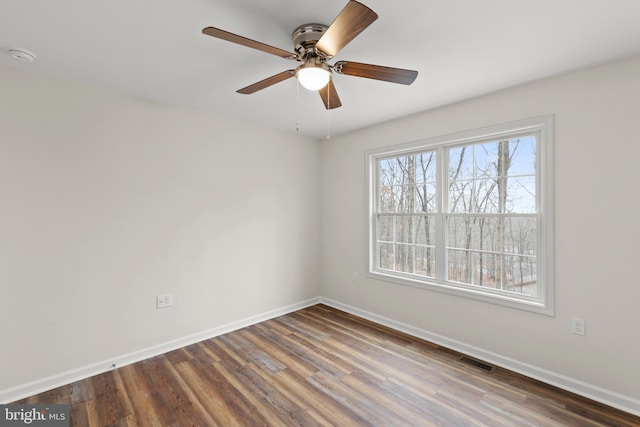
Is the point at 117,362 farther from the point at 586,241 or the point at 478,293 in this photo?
the point at 586,241

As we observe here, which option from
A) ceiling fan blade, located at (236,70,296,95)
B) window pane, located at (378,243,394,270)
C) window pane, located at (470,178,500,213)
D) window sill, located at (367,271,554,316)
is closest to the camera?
ceiling fan blade, located at (236,70,296,95)

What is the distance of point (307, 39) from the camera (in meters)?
1.74

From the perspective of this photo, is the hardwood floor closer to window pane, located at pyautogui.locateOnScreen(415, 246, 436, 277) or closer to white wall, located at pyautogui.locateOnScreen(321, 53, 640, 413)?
white wall, located at pyautogui.locateOnScreen(321, 53, 640, 413)

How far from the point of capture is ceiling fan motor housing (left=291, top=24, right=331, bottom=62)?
1702 mm

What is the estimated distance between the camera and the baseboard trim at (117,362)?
7.25ft

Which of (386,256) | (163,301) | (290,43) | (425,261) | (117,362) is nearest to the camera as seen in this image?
(290,43)

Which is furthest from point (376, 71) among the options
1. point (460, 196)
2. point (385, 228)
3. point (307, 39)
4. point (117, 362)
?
point (117, 362)

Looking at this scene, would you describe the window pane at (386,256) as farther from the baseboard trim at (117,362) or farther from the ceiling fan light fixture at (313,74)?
the ceiling fan light fixture at (313,74)

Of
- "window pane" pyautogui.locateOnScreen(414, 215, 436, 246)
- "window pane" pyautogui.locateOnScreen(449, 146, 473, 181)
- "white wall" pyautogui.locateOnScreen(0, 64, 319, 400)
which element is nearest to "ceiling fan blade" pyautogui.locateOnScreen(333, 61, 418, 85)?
"window pane" pyautogui.locateOnScreen(449, 146, 473, 181)

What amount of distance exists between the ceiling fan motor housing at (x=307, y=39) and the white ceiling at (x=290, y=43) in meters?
0.04

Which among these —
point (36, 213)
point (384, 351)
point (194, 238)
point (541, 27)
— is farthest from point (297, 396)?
point (541, 27)

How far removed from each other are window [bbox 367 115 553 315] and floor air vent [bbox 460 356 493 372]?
0.56m

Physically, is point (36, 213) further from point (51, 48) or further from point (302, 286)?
point (302, 286)

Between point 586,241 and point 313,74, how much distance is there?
7.74 ft
